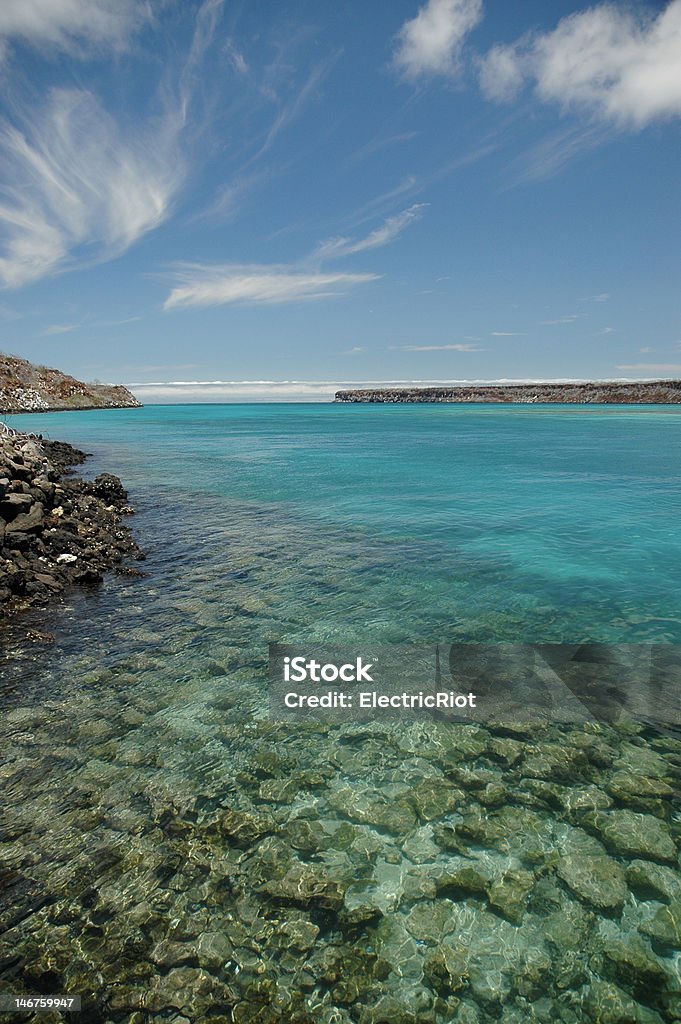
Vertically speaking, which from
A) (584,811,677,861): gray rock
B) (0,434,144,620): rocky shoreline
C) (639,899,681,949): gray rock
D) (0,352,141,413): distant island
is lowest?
(639,899,681,949): gray rock

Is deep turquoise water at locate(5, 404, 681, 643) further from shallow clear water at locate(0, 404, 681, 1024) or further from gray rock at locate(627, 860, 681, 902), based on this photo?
gray rock at locate(627, 860, 681, 902)

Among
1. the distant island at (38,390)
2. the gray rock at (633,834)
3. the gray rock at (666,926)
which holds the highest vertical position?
the distant island at (38,390)

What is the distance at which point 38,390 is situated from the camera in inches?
6196

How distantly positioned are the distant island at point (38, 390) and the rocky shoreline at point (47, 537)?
13002cm

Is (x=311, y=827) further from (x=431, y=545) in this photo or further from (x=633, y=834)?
(x=431, y=545)

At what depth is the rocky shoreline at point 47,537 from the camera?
542 inches

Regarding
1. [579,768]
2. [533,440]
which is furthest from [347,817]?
[533,440]

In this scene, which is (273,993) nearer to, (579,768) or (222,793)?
(222,793)

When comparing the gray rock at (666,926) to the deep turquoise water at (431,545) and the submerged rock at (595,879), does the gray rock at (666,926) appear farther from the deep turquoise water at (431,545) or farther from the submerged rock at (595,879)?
the deep turquoise water at (431,545)

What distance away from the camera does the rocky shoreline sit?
13.8 metres

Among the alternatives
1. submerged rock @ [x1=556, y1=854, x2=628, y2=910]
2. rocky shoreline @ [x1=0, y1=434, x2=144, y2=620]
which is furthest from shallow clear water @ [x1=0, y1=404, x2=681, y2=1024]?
rocky shoreline @ [x1=0, y1=434, x2=144, y2=620]

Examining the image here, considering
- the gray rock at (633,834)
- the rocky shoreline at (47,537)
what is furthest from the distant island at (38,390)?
the gray rock at (633,834)

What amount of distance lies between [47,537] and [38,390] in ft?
555

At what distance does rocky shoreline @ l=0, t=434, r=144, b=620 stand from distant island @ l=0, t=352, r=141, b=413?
13002cm
